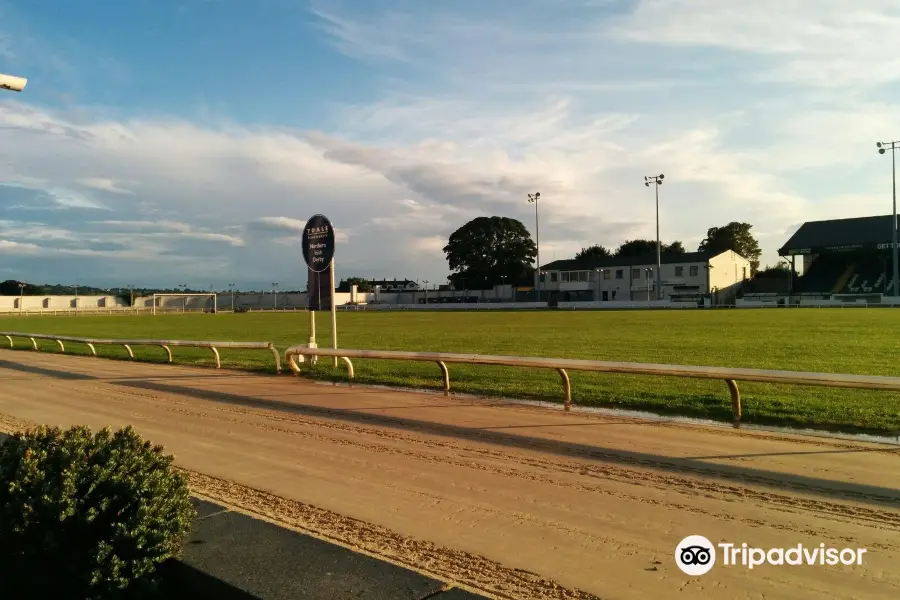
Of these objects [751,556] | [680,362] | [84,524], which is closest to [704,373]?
[751,556]

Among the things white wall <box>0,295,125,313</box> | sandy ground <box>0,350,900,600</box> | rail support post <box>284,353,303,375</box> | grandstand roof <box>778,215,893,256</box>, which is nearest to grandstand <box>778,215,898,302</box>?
grandstand roof <box>778,215,893,256</box>

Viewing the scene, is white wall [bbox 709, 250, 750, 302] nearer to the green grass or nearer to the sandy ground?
the green grass

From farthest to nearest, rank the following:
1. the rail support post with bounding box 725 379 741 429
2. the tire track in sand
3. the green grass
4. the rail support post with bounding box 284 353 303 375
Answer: the rail support post with bounding box 284 353 303 375 → the green grass → the rail support post with bounding box 725 379 741 429 → the tire track in sand

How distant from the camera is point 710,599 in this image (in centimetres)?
362

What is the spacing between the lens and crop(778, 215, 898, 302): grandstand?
72500mm

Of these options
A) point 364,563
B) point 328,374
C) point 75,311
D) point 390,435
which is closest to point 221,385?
point 328,374

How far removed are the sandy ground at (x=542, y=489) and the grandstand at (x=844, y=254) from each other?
74.1 m

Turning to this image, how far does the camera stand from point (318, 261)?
1623 cm

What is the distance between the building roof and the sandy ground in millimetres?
80366

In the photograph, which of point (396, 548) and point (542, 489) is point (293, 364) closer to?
point (542, 489)

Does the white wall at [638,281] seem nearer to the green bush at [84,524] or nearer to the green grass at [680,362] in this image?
the green grass at [680,362]

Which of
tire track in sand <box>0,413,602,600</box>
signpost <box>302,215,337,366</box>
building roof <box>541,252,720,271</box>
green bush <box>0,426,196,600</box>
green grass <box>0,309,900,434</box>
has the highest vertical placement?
building roof <box>541,252,720,271</box>

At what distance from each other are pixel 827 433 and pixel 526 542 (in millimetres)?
5627

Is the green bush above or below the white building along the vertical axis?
below
